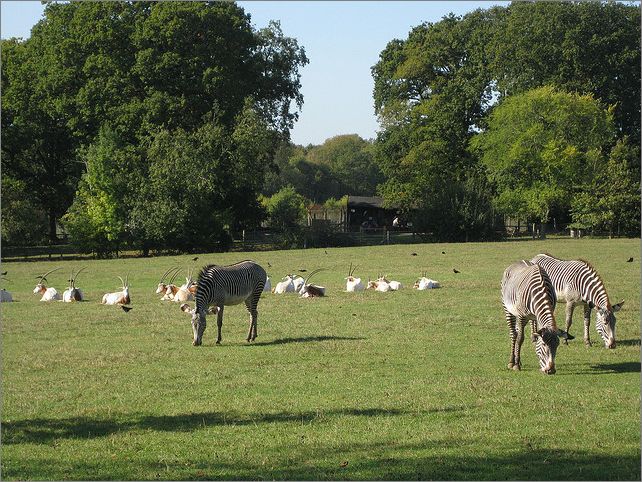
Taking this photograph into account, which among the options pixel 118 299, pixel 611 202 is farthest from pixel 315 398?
pixel 611 202

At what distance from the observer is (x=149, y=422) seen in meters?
11.6

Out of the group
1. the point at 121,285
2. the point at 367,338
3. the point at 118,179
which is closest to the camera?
the point at 367,338

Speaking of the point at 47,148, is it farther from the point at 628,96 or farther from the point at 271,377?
the point at 271,377

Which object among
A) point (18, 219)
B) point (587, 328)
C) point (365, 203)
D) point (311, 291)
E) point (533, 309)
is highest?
point (365, 203)

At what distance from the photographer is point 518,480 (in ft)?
28.9

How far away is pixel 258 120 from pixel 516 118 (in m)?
Answer: 20.1

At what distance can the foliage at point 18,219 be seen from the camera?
56.1 m

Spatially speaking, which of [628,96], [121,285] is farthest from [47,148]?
[628,96]

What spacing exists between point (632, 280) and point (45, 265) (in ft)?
101

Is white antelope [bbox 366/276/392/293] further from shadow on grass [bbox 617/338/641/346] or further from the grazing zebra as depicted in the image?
shadow on grass [bbox 617/338/641/346]

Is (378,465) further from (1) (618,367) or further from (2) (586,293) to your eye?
(2) (586,293)

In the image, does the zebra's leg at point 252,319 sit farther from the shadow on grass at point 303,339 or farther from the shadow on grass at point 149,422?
the shadow on grass at point 149,422

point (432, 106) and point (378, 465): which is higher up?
point (432, 106)

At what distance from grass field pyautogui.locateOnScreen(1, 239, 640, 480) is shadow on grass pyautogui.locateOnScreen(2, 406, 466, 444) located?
39mm
